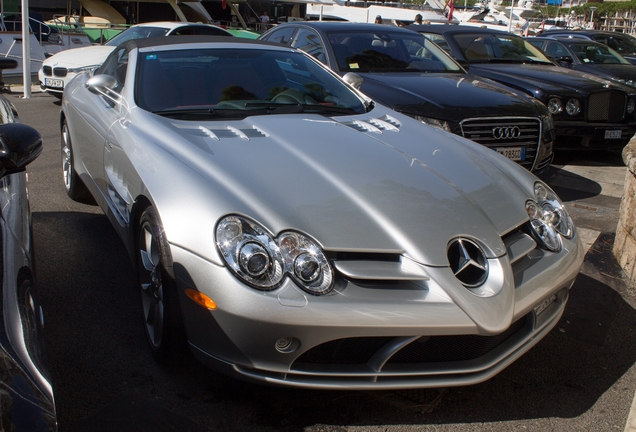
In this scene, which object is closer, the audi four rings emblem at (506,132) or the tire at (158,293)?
the tire at (158,293)

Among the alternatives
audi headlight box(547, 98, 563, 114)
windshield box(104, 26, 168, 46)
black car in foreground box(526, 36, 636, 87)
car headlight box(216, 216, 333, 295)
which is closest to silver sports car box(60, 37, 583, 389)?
car headlight box(216, 216, 333, 295)

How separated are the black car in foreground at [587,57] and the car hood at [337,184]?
23.2 feet

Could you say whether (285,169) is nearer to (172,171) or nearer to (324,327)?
(172,171)

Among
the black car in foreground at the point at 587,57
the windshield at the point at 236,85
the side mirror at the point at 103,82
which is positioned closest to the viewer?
the windshield at the point at 236,85

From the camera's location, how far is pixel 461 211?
9.53 ft

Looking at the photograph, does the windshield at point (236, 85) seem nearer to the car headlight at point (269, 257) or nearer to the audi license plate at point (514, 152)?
the car headlight at point (269, 257)

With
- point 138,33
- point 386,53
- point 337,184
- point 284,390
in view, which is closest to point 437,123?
point 386,53

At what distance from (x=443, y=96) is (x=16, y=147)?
14.8ft

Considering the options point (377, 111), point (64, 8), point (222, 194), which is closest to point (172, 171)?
point (222, 194)

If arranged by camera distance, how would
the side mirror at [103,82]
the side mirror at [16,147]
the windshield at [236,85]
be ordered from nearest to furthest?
the side mirror at [16,147], the windshield at [236,85], the side mirror at [103,82]

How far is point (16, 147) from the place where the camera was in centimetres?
227

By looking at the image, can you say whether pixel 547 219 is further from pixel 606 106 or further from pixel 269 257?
pixel 606 106

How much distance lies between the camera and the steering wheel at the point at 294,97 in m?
4.14

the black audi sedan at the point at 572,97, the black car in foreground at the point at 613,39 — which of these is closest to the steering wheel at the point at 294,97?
the black audi sedan at the point at 572,97
